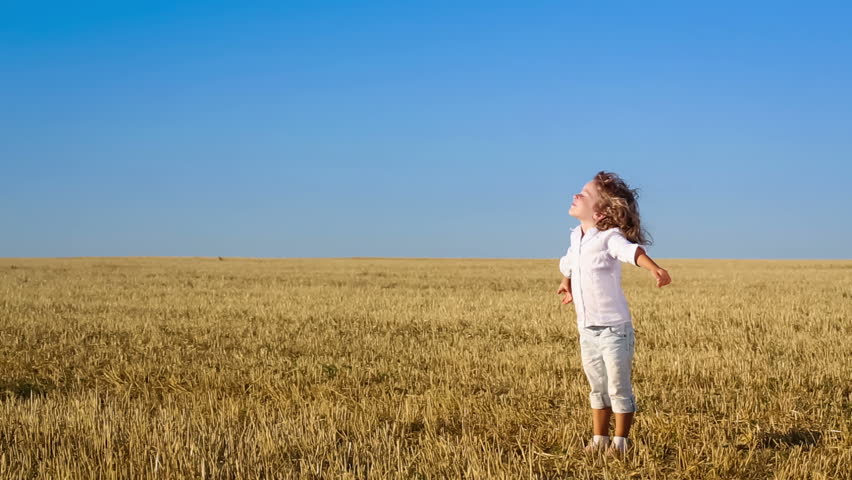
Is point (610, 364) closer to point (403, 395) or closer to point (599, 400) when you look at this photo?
point (599, 400)

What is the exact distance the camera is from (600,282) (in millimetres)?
4961

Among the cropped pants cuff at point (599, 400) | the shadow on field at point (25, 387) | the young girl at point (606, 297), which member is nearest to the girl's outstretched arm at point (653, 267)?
the young girl at point (606, 297)

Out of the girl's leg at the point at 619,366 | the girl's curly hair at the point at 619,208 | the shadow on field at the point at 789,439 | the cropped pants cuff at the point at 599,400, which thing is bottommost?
the shadow on field at the point at 789,439

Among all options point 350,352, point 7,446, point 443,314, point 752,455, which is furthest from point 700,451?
point 443,314

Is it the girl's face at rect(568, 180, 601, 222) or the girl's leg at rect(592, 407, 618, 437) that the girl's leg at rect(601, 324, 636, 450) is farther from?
the girl's face at rect(568, 180, 601, 222)

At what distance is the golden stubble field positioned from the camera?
497cm

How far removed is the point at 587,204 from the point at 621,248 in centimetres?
48

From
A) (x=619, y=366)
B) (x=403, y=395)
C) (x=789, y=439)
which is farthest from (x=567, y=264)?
(x=403, y=395)

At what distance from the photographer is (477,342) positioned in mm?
11055

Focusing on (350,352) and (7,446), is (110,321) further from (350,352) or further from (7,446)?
(7,446)

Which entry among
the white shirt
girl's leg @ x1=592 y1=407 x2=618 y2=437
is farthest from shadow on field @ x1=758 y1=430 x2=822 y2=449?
the white shirt

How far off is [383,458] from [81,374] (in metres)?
5.27

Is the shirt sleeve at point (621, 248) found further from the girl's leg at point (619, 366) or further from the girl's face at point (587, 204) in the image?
the girl's leg at point (619, 366)

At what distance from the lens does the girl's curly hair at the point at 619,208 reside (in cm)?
496
